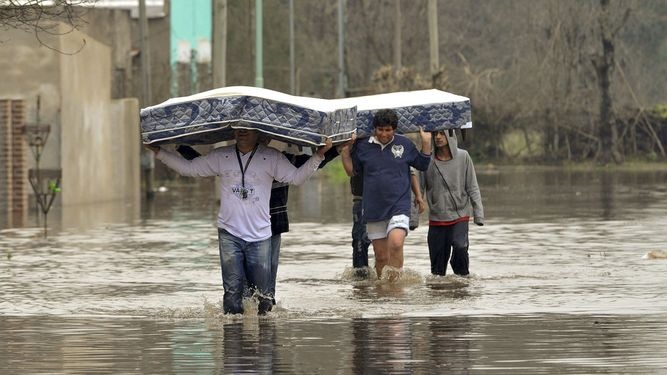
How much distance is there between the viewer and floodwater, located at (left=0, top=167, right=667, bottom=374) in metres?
12.0

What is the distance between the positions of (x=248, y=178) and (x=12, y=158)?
70.4 feet

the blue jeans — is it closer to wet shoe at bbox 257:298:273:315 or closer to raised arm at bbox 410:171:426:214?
wet shoe at bbox 257:298:273:315

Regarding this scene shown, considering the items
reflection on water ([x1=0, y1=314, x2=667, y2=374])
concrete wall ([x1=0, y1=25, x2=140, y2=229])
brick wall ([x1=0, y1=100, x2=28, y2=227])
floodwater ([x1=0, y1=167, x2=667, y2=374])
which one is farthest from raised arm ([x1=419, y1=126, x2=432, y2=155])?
brick wall ([x1=0, y1=100, x2=28, y2=227])

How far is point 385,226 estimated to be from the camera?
687 inches

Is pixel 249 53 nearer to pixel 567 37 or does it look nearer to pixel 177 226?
pixel 567 37

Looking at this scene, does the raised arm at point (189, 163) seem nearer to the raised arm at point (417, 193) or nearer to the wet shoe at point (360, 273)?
the raised arm at point (417, 193)

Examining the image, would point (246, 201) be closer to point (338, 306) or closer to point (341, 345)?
point (338, 306)

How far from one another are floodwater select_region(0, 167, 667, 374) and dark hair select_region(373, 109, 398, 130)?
1.61 m

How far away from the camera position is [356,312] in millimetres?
15219

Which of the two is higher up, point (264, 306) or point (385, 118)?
point (385, 118)

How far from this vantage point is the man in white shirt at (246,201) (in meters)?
14.4

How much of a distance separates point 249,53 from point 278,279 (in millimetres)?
55136

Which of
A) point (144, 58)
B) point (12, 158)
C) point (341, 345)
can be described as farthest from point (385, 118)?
point (144, 58)

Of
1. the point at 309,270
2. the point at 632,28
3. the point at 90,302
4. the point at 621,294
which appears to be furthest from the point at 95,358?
the point at 632,28
